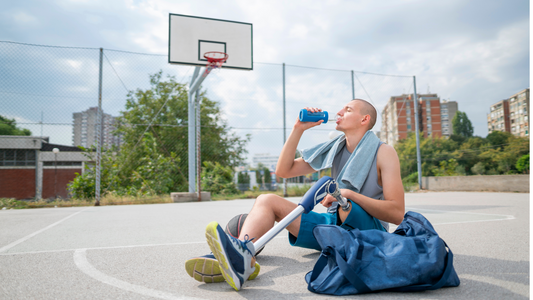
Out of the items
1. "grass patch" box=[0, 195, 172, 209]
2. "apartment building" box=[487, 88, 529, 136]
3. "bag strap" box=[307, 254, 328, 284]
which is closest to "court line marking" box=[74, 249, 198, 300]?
"bag strap" box=[307, 254, 328, 284]

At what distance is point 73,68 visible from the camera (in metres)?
9.19

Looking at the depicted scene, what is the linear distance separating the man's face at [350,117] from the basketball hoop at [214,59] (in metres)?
7.82

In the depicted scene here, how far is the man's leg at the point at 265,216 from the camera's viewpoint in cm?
168

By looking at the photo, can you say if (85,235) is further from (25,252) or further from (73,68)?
(73,68)

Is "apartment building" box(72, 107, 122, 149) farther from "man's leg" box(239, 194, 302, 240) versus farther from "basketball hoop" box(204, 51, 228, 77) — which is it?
"man's leg" box(239, 194, 302, 240)

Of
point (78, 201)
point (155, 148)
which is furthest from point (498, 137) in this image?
point (78, 201)

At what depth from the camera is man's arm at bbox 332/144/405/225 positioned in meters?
1.70

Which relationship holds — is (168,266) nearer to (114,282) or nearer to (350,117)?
(114,282)

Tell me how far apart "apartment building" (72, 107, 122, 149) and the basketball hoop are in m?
3.26

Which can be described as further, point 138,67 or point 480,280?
point 138,67

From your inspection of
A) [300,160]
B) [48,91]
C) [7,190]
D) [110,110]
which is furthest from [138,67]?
[300,160]

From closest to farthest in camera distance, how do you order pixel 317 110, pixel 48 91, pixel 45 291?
pixel 45 291, pixel 317 110, pixel 48 91

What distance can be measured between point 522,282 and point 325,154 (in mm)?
1249

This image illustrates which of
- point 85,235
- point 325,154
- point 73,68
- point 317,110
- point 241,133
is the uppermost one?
point 73,68
